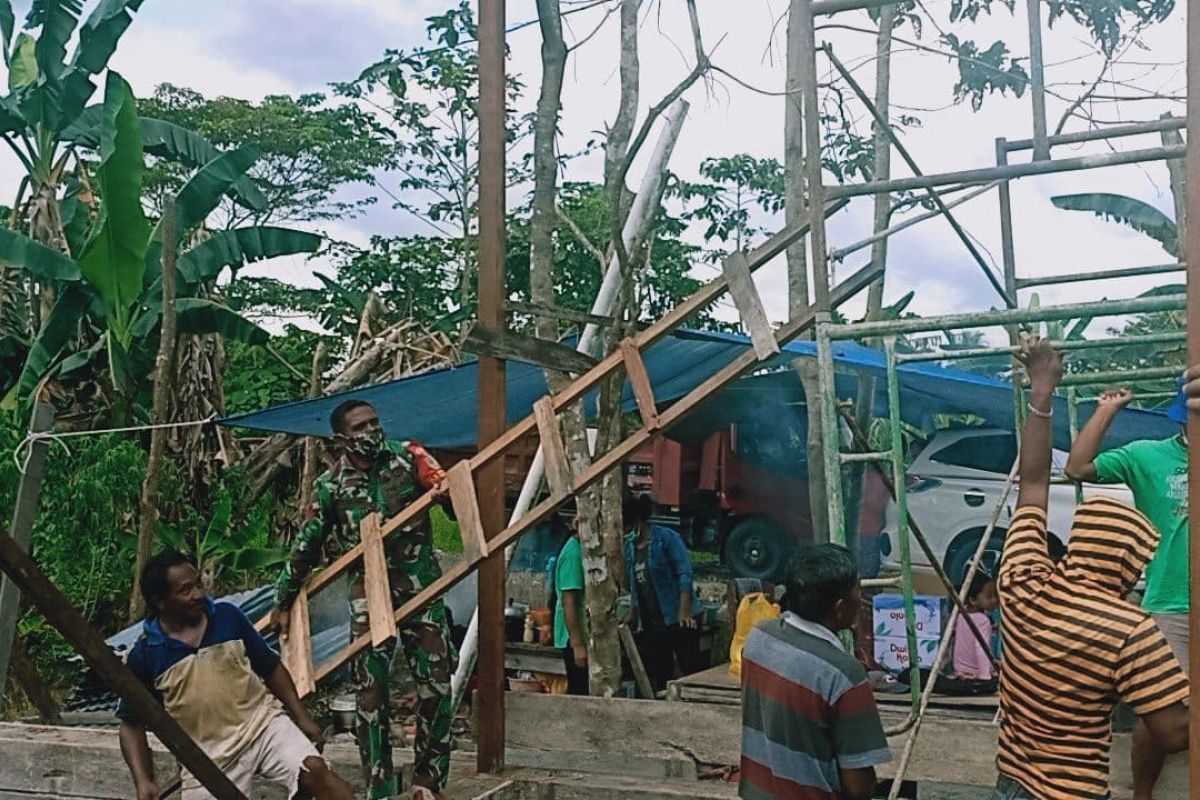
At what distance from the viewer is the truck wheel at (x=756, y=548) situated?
440 inches

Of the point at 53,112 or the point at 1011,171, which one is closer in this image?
the point at 1011,171

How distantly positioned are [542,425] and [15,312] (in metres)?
9.37

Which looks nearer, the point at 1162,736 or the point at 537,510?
the point at 1162,736

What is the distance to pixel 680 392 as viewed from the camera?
8.50 meters

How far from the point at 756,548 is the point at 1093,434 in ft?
26.4

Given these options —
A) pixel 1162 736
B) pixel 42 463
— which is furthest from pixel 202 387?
pixel 1162 736

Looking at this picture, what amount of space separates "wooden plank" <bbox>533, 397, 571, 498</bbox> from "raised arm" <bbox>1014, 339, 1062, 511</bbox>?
6.13 ft

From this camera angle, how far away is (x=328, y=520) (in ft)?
15.5

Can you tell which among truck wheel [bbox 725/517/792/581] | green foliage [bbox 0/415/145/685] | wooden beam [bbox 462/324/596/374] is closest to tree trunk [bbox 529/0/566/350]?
wooden beam [bbox 462/324/596/374]

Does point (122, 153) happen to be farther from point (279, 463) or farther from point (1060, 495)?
point (1060, 495)

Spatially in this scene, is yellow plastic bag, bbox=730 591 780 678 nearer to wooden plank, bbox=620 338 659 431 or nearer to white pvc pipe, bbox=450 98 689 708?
white pvc pipe, bbox=450 98 689 708

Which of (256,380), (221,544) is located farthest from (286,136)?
(221,544)

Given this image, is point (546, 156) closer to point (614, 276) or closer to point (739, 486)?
point (614, 276)

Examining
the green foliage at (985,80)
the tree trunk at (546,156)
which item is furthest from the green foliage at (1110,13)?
the tree trunk at (546,156)
